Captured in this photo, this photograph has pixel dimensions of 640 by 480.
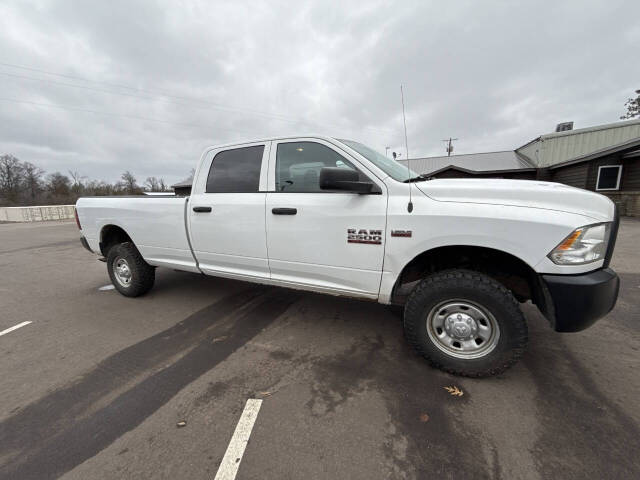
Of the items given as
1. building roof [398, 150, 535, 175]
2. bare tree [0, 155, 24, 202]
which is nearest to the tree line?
bare tree [0, 155, 24, 202]

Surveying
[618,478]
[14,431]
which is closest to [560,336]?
[618,478]

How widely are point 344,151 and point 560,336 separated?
288 cm

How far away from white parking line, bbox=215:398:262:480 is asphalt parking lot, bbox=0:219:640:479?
37mm

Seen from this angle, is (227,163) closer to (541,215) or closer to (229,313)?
(229,313)

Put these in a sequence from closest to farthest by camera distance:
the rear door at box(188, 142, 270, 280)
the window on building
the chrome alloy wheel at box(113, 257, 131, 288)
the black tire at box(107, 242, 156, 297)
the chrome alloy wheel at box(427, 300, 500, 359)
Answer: the chrome alloy wheel at box(427, 300, 500, 359)
the rear door at box(188, 142, 270, 280)
the black tire at box(107, 242, 156, 297)
the chrome alloy wheel at box(113, 257, 131, 288)
the window on building

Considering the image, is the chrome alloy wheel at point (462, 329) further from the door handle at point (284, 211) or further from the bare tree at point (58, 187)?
the bare tree at point (58, 187)

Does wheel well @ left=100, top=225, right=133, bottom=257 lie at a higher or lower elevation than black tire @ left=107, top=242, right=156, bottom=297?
higher

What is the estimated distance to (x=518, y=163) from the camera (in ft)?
75.6

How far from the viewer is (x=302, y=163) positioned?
9.12ft

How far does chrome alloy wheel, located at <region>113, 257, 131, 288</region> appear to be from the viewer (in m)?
4.06

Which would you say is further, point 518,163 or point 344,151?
point 518,163

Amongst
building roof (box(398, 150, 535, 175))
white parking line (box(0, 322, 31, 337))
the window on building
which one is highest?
building roof (box(398, 150, 535, 175))

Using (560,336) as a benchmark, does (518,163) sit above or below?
above

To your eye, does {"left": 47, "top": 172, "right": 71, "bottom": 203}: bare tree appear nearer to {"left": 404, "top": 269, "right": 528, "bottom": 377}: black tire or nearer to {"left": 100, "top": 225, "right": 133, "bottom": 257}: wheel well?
{"left": 100, "top": 225, "right": 133, "bottom": 257}: wheel well
